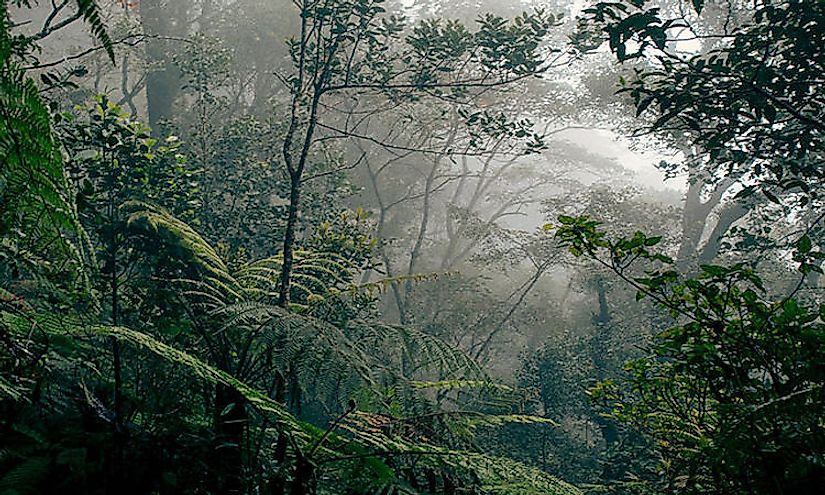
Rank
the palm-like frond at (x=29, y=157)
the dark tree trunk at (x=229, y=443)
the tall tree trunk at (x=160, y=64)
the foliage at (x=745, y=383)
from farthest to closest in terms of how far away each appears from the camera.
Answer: the tall tree trunk at (x=160, y=64)
the dark tree trunk at (x=229, y=443)
the foliage at (x=745, y=383)
the palm-like frond at (x=29, y=157)

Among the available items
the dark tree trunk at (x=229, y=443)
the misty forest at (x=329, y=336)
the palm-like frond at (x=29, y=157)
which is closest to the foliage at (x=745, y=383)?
the misty forest at (x=329, y=336)

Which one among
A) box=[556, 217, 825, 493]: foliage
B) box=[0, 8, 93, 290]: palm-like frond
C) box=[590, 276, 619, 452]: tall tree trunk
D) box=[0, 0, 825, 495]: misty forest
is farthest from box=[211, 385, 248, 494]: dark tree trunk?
box=[590, 276, 619, 452]: tall tree trunk

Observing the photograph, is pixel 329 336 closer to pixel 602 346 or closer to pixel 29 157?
pixel 29 157

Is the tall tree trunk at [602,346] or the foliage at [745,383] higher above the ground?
the tall tree trunk at [602,346]

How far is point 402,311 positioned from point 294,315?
963cm

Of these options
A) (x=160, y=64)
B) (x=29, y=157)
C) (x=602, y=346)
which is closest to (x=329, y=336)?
(x=29, y=157)

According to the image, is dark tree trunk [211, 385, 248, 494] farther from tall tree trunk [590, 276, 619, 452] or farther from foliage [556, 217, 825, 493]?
tall tree trunk [590, 276, 619, 452]

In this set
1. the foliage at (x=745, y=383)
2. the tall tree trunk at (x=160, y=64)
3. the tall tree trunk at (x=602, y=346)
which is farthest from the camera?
the tall tree trunk at (x=160, y=64)

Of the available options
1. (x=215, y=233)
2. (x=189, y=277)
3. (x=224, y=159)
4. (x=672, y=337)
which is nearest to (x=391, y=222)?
(x=224, y=159)

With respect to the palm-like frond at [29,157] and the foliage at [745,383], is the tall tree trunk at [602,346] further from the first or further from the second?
the palm-like frond at [29,157]

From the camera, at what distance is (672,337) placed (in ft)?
5.76

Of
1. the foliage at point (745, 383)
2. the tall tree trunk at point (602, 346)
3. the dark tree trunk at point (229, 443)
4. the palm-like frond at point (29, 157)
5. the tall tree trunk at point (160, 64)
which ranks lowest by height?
the dark tree trunk at point (229, 443)

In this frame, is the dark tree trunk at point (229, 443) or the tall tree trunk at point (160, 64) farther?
the tall tree trunk at point (160, 64)

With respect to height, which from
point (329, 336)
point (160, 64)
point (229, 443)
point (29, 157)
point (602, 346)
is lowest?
point (229, 443)
